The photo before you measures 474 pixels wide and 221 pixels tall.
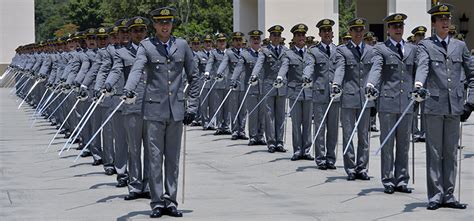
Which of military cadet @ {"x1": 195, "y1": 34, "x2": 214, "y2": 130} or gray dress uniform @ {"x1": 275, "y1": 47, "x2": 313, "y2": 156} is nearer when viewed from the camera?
gray dress uniform @ {"x1": 275, "y1": 47, "x2": 313, "y2": 156}

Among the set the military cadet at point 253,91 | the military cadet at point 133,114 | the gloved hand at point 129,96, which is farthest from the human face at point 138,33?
the military cadet at point 253,91

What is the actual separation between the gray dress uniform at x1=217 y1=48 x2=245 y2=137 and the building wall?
38976mm

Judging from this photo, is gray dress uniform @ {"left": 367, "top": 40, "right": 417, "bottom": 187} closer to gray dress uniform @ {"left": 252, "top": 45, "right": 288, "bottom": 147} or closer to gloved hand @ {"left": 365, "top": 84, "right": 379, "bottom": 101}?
gloved hand @ {"left": 365, "top": 84, "right": 379, "bottom": 101}

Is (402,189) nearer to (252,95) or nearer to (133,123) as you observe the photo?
(133,123)

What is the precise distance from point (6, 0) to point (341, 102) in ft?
159

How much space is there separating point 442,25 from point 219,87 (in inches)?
483

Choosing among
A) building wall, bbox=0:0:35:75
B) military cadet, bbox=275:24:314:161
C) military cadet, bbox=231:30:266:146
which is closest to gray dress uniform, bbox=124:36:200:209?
military cadet, bbox=275:24:314:161

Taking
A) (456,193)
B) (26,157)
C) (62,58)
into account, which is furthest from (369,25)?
(456,193)

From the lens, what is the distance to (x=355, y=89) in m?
14.0

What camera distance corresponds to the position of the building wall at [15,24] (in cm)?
5903

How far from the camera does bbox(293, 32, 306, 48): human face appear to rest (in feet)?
54.3

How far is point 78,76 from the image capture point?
16109 mm

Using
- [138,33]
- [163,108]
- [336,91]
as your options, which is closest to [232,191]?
[336,91]

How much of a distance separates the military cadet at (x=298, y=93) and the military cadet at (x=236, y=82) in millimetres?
3833
